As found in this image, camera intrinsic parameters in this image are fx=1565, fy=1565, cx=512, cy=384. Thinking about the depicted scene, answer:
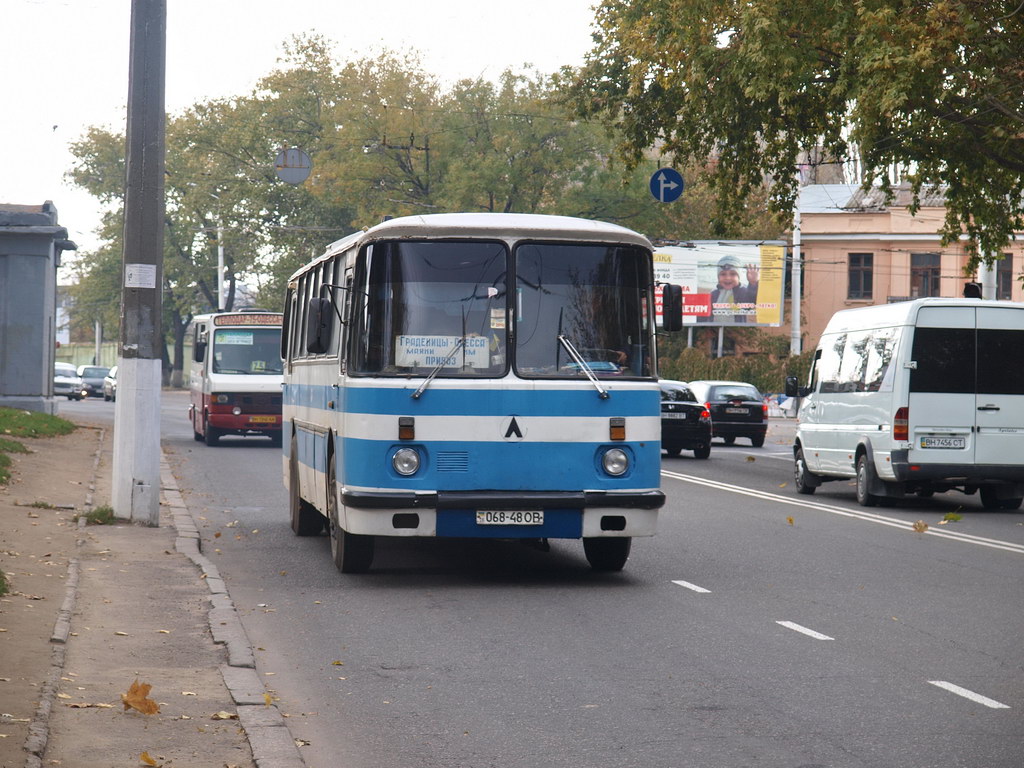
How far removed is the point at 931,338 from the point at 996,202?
7696mm

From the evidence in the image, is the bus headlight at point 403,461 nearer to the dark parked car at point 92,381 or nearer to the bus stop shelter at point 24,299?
the bus stop shelter at point 24,299

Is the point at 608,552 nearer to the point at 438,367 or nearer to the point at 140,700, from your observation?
the point at 438,367

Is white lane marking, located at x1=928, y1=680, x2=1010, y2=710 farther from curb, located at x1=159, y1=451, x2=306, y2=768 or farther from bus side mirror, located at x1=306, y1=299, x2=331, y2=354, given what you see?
bus side mirror, located at x1=306, y1=299, x2=331, y2=354

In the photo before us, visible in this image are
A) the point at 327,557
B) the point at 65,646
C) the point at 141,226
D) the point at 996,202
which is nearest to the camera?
the point at 65,646

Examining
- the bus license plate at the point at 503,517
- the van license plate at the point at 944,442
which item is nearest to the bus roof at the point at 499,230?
the bus license plate at the point at 503,517

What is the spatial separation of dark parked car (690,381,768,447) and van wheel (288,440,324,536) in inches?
835

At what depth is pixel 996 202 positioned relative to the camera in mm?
25656

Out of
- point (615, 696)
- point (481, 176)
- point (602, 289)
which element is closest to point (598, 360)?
point (602, 289)

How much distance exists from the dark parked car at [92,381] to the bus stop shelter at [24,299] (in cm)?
3545

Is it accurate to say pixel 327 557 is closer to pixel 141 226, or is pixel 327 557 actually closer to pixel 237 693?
pixel 141 226

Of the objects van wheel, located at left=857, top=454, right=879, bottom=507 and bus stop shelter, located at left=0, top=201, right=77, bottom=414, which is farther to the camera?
bus stop shelter, located at left=0, top=201, right=77, bottom=414

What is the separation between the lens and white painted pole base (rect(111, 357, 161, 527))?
14.8m

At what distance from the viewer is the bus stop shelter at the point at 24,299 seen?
112 ft

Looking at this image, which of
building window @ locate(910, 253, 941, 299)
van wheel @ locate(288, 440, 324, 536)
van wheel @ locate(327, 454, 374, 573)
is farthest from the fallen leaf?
building window @ locate(910, 253, 941, 299)
